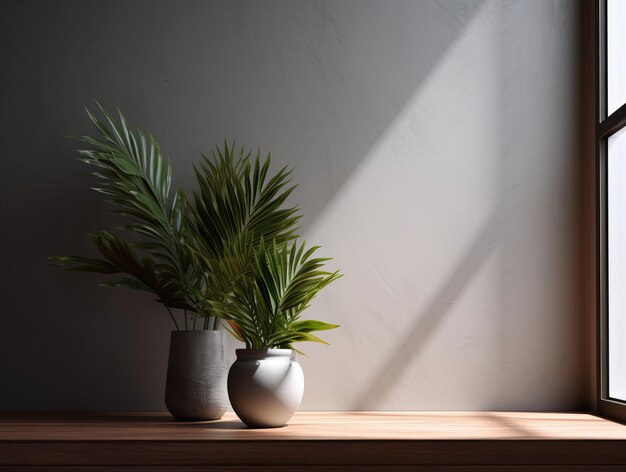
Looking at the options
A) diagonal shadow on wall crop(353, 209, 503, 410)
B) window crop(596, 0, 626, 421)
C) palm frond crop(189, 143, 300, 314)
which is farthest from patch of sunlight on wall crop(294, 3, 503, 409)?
window crop(596, 0, 626, 421)

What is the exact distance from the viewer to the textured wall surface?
9.23 ft

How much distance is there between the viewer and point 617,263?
2625 millimetres

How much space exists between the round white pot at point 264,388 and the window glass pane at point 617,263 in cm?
117

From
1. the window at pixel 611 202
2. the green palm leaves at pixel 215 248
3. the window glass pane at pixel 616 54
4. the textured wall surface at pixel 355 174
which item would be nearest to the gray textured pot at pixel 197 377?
the green palm leaves at pixel 215 248

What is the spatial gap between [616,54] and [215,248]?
165 centimetres

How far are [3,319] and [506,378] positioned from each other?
1.97 m

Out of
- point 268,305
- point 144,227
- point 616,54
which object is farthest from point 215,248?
point 616,54

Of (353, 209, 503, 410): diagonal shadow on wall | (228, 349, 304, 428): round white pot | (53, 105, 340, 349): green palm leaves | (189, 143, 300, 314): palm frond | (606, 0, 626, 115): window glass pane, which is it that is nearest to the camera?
(228, 349, 304, 428): round white pot

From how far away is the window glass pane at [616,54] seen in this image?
264 cm

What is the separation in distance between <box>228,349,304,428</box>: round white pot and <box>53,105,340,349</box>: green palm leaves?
0.09 meters

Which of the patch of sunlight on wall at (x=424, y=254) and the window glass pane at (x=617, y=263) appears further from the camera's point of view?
the patch of sunlight on wall at (x=424, y=254)
